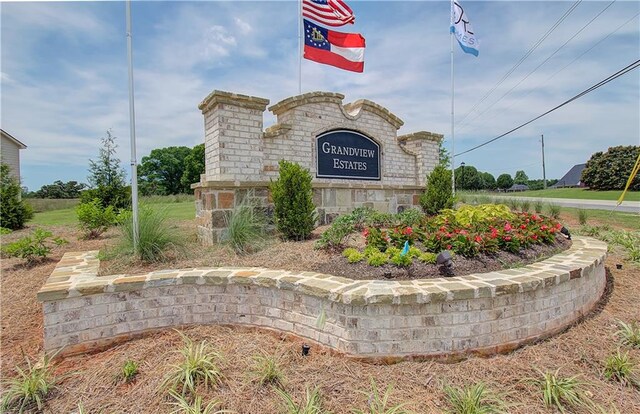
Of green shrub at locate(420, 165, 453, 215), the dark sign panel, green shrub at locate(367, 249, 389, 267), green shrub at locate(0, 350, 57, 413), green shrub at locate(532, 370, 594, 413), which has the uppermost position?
the dark sign panel

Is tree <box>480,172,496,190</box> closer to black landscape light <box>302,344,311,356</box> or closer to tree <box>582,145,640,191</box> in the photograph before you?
tree <box>582,145,640,191</box>

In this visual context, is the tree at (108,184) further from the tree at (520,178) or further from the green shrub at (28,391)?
the tree at (520,178)

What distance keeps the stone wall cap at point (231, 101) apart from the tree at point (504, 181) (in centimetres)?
6787

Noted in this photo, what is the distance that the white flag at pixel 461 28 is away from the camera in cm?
1017

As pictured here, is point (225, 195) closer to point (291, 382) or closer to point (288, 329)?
point (288, 329)

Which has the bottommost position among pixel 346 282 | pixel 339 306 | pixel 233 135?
pixel 339 306

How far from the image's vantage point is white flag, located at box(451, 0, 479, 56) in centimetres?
1017

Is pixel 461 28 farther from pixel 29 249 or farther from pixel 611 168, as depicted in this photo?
pixel 611 168

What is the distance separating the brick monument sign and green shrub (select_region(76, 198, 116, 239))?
2.12m

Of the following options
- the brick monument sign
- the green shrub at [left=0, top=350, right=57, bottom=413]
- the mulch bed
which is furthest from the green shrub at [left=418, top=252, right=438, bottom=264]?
the green shrub at [left=0, top=350, right=57, bottom=413]

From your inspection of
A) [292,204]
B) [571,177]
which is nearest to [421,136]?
[292,204]

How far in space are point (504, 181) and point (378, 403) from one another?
73.0 metres

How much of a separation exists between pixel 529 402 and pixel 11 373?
156 inches

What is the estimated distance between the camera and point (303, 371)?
2412mm
